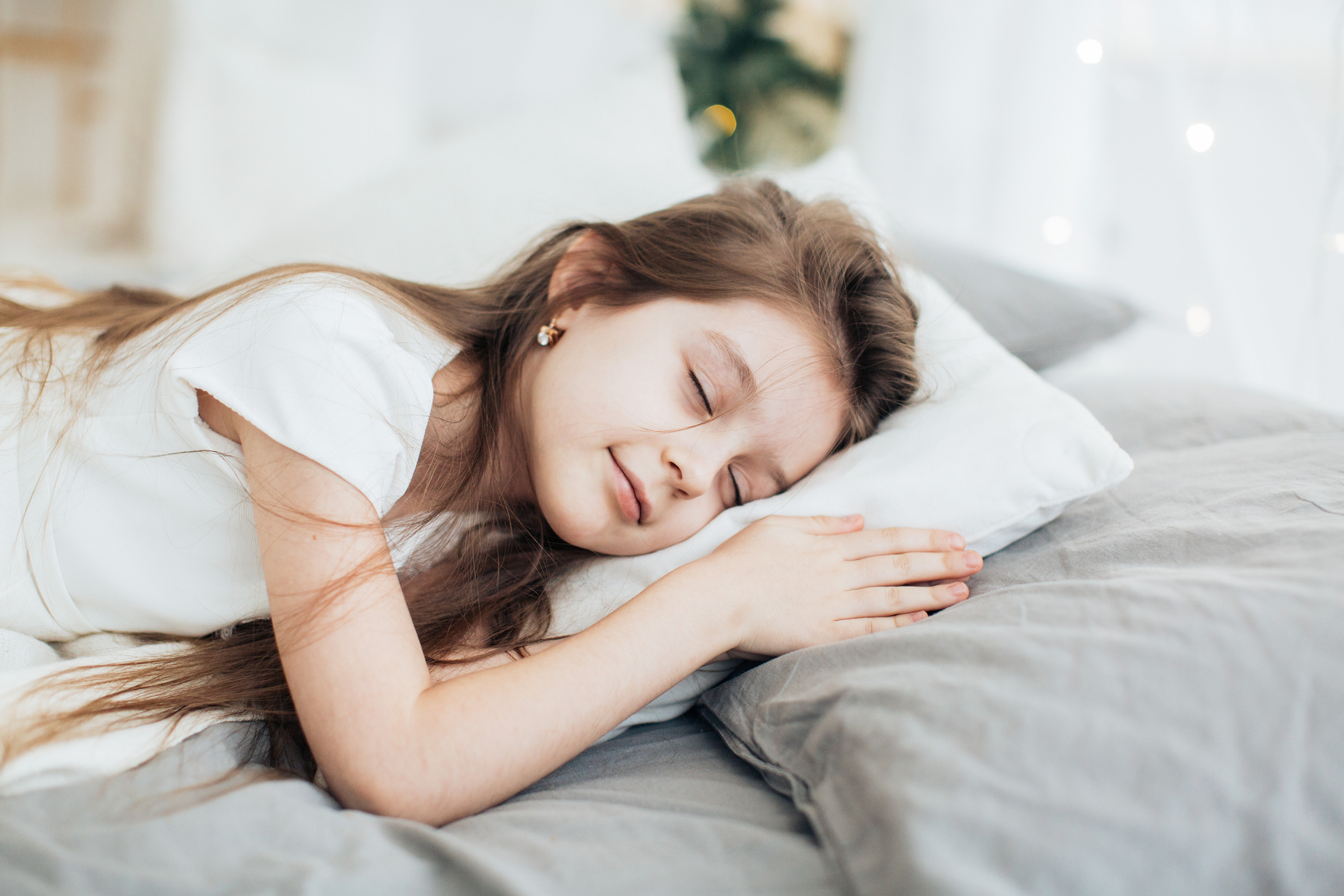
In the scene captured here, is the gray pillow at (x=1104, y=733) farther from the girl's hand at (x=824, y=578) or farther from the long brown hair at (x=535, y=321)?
the long brown hair at (x=535, y=321)

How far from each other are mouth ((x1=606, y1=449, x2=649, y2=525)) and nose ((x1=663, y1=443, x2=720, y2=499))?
0.03m

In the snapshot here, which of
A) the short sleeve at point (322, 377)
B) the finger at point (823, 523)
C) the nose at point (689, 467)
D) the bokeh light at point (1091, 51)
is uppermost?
the bokeh light at point (1091, 51)

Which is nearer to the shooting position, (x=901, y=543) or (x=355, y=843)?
(x=355, y=843)

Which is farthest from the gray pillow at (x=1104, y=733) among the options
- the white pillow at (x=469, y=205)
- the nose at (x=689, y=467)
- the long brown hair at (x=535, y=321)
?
the white pillow at (x=469, y=205)

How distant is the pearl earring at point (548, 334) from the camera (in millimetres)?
967

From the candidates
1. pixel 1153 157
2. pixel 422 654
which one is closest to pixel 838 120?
pixel 1153 157

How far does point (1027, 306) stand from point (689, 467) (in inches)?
29.4

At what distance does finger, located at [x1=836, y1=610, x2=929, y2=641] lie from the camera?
77 centimetres

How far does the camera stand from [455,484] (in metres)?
0.91

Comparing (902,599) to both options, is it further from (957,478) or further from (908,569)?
(957,478)

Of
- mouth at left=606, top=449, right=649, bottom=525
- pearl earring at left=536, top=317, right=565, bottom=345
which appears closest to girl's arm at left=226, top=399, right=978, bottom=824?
mouth at left=606, top=449, right=649, bottom=525

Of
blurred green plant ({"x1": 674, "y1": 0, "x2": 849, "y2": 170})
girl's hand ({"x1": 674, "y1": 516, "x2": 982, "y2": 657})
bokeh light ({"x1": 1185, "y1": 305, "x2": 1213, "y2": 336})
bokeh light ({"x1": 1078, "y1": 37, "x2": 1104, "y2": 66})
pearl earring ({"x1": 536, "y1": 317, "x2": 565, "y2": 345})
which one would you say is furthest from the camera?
blurred green plant ({"x1": 674, "y1": 0, "x2": 849, "y2": 170})

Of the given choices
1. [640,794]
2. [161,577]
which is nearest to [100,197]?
[161,577]

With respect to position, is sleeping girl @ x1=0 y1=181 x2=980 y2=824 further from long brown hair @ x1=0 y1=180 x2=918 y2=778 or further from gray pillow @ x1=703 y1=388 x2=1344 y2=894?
gray pillow @ x1=703 y1=388 x2=1344 y2=894
